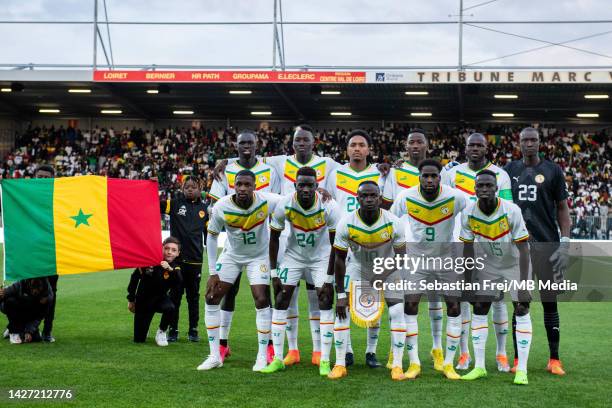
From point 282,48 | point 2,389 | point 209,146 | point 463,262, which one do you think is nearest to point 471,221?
point 463,262

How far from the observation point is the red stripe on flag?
29.7 feet

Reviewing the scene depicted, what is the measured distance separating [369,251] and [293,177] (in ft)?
4.87

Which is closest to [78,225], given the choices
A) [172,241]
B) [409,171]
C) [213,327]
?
[172,241]

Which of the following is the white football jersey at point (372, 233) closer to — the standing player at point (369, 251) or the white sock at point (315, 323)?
the standing player at point (369, 251)

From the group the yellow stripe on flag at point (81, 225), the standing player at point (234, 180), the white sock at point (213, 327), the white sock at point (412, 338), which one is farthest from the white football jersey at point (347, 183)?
the yellow stripe on flag at point (81, 225)

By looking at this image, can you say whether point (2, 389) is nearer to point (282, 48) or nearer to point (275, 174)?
point (275, 174)

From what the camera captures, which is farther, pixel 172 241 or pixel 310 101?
pixel 310 101

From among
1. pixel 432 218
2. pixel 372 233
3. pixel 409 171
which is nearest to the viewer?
pixel 372 233

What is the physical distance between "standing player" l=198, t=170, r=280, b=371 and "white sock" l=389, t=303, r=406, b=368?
4.03 ft

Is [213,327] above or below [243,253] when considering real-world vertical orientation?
below

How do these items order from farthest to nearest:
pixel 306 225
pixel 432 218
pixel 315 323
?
pixel 315 323 → pixel 306 225 → pixel 432 218

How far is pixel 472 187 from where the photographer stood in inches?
318

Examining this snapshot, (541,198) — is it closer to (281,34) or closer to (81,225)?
(81,225)

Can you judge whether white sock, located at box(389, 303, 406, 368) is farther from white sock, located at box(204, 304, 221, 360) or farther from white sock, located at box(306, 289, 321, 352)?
white sock, located at box(204, 304, 221, 360)
